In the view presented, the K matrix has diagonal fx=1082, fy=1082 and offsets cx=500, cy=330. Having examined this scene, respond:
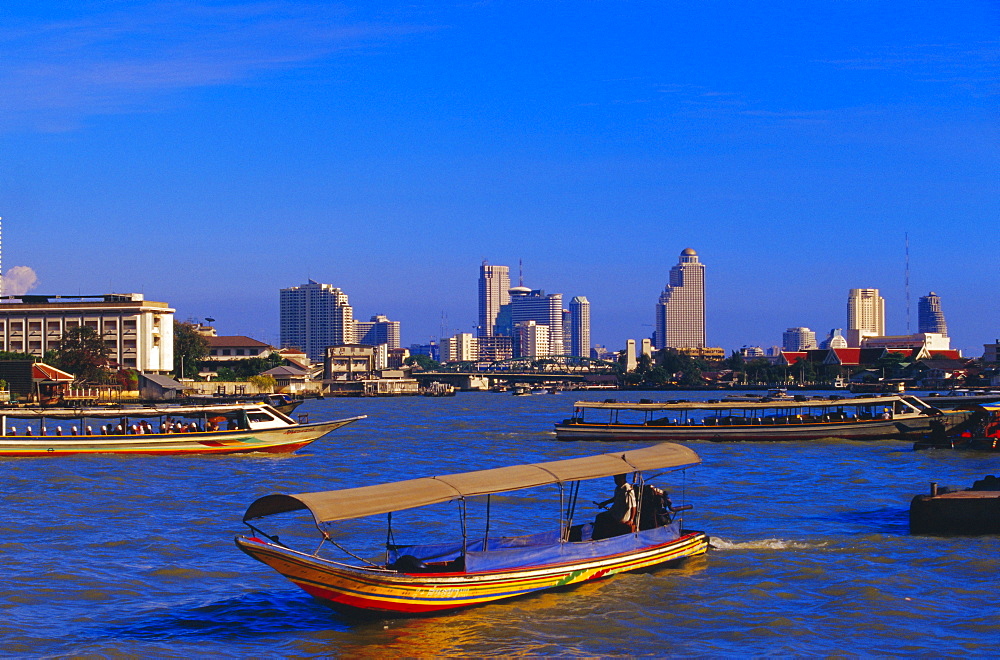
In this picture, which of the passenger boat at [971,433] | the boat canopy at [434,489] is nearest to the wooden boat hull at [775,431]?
the passenger boat at [971,433]

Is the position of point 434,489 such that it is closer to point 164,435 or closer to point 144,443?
point 164,435

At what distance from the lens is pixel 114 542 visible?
19266 mm

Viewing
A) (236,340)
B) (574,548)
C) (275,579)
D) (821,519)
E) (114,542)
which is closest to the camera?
(574,548)

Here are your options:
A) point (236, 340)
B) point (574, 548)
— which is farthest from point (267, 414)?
point (236, 340)

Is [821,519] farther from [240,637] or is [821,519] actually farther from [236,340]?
[236,340]

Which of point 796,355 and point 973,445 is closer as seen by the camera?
point 973,445

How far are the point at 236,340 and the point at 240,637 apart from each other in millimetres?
142025

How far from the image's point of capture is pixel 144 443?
37.5 meters

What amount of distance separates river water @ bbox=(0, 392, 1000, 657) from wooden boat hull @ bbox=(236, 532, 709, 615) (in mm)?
223

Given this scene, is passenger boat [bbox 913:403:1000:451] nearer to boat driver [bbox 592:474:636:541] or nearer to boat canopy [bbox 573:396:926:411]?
boat canopy [bbox 573:396:926:411]

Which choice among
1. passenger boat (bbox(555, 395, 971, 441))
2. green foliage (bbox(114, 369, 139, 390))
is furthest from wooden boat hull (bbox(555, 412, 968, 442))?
green foliage (bbox(114, 369, 139, 390))

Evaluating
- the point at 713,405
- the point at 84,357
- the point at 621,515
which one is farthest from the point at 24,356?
the point at 621,515

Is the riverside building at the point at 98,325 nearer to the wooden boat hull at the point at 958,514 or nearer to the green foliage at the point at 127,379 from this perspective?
the green foliage at the point at 127,379

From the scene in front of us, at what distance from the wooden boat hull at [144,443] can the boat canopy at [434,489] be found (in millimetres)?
24596
